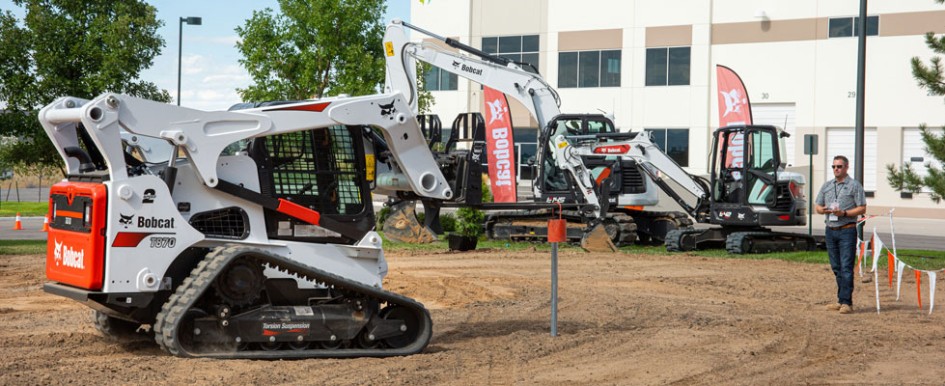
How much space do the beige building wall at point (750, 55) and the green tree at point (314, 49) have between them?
16.8m

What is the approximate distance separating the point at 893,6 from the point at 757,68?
18.6ft

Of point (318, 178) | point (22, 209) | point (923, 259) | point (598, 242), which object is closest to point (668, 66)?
point (598, 242)

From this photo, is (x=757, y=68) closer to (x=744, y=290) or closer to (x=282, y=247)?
(x=744, y=290)

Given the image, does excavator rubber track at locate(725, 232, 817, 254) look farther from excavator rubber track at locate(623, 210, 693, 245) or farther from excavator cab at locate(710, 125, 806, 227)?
excavator rubber track at locate(623, 210, 693, 245)

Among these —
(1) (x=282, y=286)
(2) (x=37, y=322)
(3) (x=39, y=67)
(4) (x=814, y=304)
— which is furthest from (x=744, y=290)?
(3) (x=39, y=67)

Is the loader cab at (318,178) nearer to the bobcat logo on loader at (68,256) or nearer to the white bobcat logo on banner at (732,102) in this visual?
the bobcat logo on loader at (68,256)

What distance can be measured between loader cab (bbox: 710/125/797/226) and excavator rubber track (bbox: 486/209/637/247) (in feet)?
6.57

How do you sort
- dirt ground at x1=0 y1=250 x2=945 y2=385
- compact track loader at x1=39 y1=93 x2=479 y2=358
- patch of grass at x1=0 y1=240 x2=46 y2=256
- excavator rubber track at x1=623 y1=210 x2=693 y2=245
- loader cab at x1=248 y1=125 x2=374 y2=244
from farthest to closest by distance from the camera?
excavator rubber track at x1=623 y1=210 x2=693 y2=245
patch of grass at x1=0 y1=240 x2=46 y2=256
loader cab at x1=248 y1=125 x2=374 y2=244
dirt ground at x1=0 y1=250 x2=945 y2=385
compact track loader at x1=39 y1=93 x2=479 y2=358

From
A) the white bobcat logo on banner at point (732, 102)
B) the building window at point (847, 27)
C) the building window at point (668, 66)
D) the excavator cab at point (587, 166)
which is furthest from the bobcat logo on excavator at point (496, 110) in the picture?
the building window at point (847, 27)

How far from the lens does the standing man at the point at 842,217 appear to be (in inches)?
529

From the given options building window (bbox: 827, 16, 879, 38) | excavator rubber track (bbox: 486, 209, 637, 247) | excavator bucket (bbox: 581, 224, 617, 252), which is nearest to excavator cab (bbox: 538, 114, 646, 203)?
excavator rubber track (bbox: 486, 209, 637, 247)

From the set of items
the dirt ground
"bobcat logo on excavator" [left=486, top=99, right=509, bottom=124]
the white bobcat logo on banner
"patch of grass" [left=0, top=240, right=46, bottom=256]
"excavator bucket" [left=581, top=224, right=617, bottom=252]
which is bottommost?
the dirt ground

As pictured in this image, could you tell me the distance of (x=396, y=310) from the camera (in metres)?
10.0

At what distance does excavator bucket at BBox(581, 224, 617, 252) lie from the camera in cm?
2266
